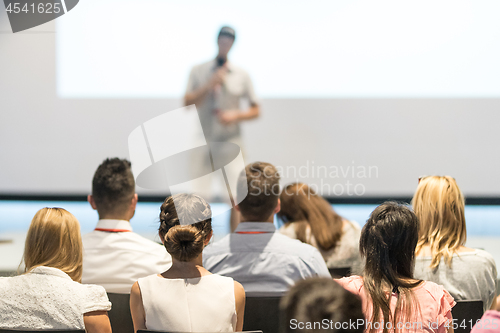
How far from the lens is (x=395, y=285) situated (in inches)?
47.1

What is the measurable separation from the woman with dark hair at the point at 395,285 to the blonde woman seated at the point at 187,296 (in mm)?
324

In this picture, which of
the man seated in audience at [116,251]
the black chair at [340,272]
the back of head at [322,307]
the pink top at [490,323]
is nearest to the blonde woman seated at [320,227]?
the black chair at [340,272]

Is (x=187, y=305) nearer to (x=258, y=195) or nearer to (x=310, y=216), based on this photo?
(x=258, y=195)

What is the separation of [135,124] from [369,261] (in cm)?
334

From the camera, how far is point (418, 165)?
13.5 ft

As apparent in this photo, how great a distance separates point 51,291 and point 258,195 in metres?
0.89

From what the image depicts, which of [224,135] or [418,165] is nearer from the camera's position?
[224,135]

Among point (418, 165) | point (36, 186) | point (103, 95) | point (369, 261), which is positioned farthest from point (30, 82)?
point (369, 261)

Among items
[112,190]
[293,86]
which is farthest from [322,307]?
[293,86]

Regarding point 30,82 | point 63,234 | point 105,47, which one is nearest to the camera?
point 63,234

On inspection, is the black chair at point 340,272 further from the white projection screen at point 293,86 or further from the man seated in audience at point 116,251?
the white projection screen at point 293,86

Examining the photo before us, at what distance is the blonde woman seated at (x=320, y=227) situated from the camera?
2121 millimetres

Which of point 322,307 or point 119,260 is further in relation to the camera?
point 119,260

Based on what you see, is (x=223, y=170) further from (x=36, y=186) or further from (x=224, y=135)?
(x=36, y=186)
